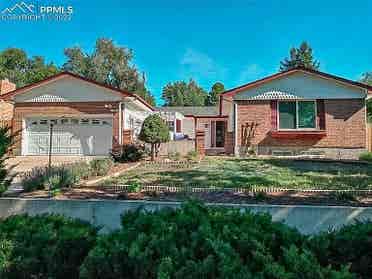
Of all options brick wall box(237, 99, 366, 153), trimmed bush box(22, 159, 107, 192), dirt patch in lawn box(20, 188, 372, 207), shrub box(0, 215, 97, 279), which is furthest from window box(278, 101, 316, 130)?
shrub box(0, 215, 97, 279)

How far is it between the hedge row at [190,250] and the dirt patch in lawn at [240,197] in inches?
103

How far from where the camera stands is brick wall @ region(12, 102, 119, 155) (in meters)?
17.2

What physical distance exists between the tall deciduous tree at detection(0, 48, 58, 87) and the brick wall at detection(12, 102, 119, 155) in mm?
30130

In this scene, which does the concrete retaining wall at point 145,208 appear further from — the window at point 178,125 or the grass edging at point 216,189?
the window at point 178,125

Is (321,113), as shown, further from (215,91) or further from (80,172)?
(215,91)

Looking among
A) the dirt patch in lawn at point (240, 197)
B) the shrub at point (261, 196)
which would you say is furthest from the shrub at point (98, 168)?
the shrub at point (261, 196)

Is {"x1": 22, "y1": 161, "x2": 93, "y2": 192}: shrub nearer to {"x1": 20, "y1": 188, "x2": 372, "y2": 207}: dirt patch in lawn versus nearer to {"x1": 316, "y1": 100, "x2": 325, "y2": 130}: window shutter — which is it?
{"x1": 20, "y1": 188, "x2": 372, "y2": 207}: dirt patch in lawn

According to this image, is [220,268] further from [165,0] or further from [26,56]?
[26,56]

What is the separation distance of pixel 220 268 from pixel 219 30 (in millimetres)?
17565

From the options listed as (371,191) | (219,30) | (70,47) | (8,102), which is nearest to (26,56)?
(70,47)

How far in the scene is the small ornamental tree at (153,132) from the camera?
563 inches

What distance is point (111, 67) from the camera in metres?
44.2

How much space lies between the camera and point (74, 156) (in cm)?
1745


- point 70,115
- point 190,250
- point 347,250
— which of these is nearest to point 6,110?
point 70,115
